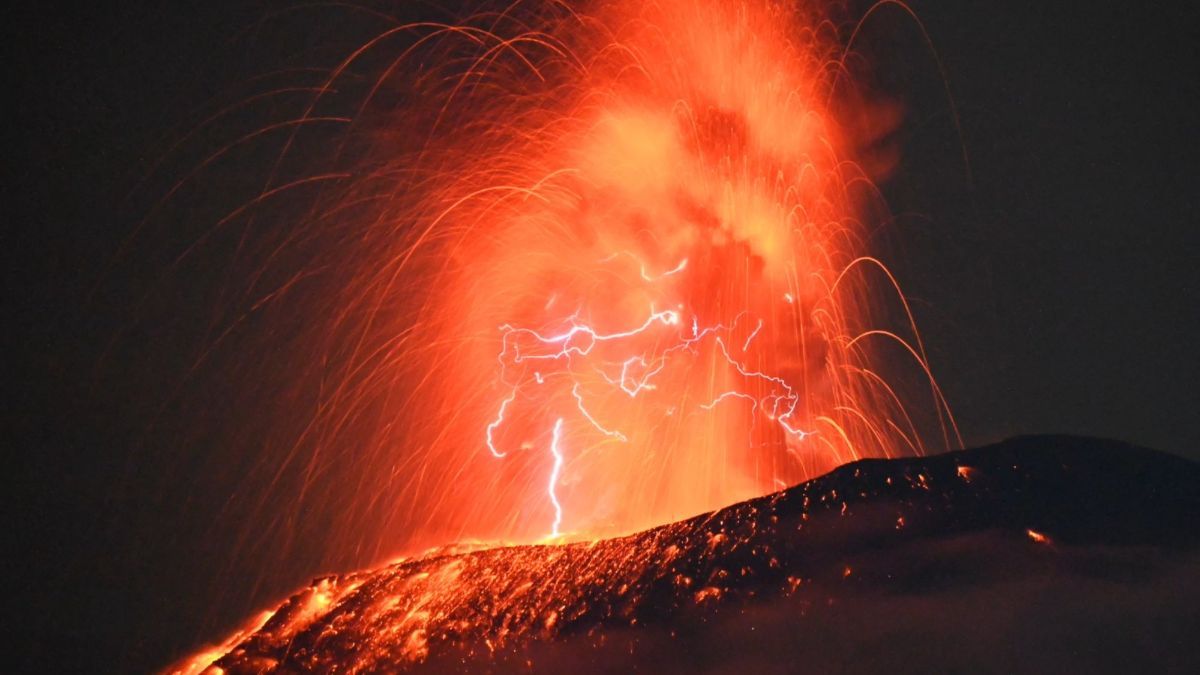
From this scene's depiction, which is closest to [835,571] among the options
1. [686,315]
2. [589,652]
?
[589,652]

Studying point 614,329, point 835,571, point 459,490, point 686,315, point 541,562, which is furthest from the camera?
point 686,315

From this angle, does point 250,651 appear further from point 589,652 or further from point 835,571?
point 835,571

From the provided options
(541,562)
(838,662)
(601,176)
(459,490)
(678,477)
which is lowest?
(838,662)

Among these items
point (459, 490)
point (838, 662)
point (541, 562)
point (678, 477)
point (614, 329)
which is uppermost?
point (614, 329)

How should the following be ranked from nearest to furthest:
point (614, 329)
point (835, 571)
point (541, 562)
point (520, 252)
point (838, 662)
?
point (838, 662), point (835, 571), point (541, 562), point (520, 252), point (614, 329)

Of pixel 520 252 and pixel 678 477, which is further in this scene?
pixel 678 477

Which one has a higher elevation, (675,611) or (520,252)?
(520,252)

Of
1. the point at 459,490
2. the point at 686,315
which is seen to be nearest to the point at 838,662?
the point at 459,490

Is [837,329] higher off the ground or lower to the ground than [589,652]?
higher

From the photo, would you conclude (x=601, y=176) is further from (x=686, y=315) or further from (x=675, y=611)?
Result: (x=675, y=611)
